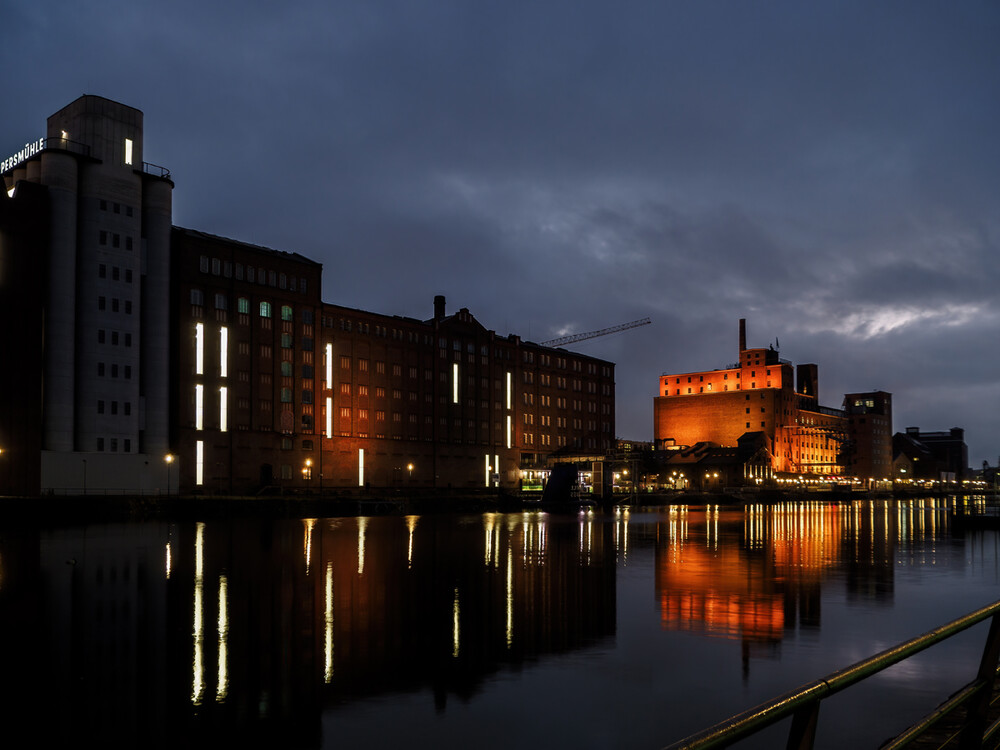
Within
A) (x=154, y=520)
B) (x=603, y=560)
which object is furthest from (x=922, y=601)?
(x=154, y=520)

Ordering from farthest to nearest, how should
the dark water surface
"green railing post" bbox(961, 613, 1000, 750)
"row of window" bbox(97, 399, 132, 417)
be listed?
"row of window" bbox(97, 399, 132, 417) < the dark water surface < "green railing post" bbox(961, 613, 1000, 750)

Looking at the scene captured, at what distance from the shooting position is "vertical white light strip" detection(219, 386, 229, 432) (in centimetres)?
10875

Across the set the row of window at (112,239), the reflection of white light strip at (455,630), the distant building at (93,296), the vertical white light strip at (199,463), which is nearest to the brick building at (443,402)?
the vertical white light strip at (199,463)

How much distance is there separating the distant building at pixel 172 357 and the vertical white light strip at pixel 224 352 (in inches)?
9.8

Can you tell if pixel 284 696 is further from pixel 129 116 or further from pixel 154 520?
pixel 129 116

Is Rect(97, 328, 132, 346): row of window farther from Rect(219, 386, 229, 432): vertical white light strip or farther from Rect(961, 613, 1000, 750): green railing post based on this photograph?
Rect(961, 613, 1000, 750): green railing post

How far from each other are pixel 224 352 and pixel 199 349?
3.71 m

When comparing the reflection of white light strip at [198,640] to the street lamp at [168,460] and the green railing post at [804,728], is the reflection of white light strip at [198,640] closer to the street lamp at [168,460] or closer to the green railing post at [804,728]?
the green railing post at [804,728]

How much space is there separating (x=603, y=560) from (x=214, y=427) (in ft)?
260

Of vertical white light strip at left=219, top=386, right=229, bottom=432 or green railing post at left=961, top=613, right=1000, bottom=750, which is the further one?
vertical white light strip at left=219, top=386, right=229, bottom=432

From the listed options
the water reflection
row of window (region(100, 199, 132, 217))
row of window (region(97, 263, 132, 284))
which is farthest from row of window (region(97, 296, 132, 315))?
the water reflection

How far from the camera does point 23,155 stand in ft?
321

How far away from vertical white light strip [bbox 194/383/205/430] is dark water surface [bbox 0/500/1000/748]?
2744 inches

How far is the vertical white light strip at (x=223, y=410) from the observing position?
4281 inches
